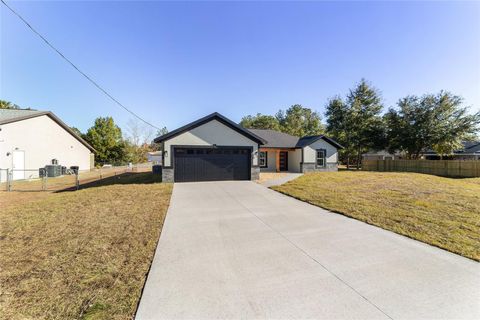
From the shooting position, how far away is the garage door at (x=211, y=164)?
1357 cm

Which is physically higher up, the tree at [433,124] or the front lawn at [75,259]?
the tree at [433,124]

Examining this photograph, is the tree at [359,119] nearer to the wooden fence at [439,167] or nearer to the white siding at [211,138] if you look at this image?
the wooden fence at [439,167]

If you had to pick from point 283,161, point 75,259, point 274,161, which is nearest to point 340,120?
point 283,161

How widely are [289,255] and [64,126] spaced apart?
2660 centimetres

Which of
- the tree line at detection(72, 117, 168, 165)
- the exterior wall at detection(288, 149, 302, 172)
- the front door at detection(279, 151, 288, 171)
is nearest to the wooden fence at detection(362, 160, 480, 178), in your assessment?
the exterior wall at detection(288, 149, 302, 172)

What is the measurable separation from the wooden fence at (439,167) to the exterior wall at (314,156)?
7510 millimetres

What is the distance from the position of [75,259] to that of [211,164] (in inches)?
412

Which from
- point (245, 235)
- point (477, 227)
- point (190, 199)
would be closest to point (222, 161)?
point (190, 199)

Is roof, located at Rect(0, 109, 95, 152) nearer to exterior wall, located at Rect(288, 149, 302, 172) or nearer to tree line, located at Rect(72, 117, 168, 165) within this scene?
tree line, located at Rect(72, 117, 168, 165)

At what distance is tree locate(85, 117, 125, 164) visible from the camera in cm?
3538

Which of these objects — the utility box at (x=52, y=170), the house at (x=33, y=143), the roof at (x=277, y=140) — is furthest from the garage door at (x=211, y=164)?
the utility box at (x=52, y=170)

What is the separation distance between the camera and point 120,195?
9.41 meters

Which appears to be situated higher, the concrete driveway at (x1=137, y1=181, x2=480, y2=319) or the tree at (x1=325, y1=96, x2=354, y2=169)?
the tree at (x1=325, y1=96, x2=354, y2=169)

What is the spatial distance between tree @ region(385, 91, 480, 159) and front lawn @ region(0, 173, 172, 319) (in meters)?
27.7
